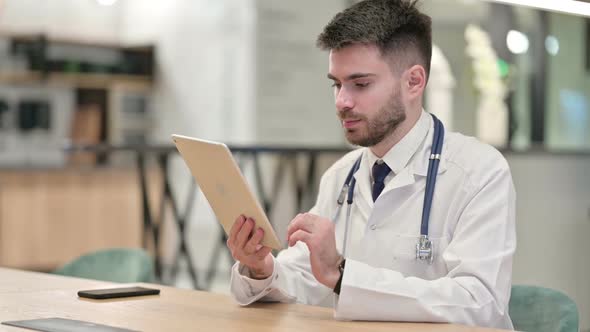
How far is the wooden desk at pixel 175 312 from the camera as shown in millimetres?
2041

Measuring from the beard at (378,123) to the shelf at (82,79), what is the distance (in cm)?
693

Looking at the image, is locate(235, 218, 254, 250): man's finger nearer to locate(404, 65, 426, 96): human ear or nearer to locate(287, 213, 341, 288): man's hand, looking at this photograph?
locate(287, 213, 341, 288): man's hand

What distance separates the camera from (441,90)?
7.59m

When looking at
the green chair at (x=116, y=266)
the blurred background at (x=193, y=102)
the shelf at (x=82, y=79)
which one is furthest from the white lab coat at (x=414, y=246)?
the shelf at (x=82, y=79)

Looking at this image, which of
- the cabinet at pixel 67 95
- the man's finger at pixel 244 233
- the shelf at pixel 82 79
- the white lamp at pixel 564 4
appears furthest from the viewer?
the shelf at pixel 82 79

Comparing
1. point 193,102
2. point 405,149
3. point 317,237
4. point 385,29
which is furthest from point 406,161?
point 193,102

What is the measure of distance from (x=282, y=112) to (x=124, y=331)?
665cm

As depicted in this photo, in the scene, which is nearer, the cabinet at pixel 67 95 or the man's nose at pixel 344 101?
the man's nose at pixel 344 101

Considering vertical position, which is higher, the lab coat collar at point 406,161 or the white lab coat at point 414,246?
the lab coat collar at point 406,161

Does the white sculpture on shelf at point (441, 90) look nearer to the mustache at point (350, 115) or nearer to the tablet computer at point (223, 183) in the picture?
the mustache at point (350, 115)

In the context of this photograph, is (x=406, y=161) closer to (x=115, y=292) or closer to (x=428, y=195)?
(x=428, y=195)

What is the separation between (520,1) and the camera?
2.32 meters

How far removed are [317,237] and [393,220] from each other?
345 mm

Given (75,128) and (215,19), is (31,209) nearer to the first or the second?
(75,128)
